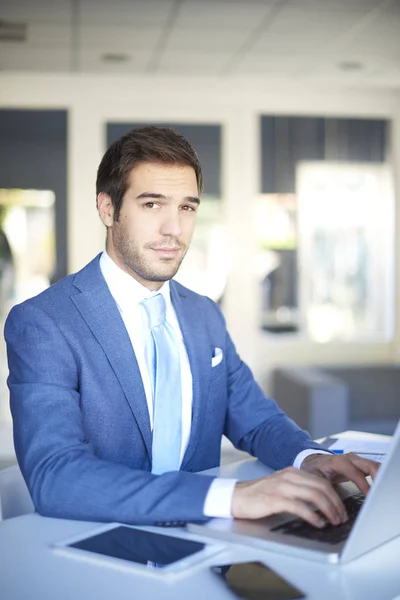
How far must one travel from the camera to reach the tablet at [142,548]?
1103 millimetres

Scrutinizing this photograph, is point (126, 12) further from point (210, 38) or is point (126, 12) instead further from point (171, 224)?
point (171, 224)

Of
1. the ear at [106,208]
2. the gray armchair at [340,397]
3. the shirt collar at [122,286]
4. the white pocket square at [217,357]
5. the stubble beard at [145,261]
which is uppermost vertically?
the ear at [106,208]

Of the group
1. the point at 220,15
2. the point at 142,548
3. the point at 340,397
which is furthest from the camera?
the point at 340,397

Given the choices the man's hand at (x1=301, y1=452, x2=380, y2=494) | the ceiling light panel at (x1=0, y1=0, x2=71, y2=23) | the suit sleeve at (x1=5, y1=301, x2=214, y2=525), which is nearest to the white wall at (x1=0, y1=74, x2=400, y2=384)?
the ceiling light panel at (x1=0, y1=0, x2=71, y2=23)

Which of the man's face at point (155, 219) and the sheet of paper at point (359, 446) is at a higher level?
the man's face at point (155, 219)

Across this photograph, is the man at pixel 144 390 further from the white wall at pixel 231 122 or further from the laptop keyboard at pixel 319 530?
the white wall at pixel 231 122

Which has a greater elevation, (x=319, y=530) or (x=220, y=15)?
(x=220, y=15)

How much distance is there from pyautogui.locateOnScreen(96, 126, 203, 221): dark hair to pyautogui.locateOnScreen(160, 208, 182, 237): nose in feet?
0.40

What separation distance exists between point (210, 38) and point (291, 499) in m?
4.34

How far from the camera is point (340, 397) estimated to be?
4.91 m

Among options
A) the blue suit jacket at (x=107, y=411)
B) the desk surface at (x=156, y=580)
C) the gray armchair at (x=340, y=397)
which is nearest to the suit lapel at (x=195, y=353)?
the blue suit jacket at (x=107, y=411)

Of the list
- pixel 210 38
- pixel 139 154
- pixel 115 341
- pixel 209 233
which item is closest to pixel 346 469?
pixel 115 341

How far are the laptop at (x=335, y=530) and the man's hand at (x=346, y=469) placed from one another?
137 millimetres

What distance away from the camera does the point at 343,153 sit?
6.75 m
